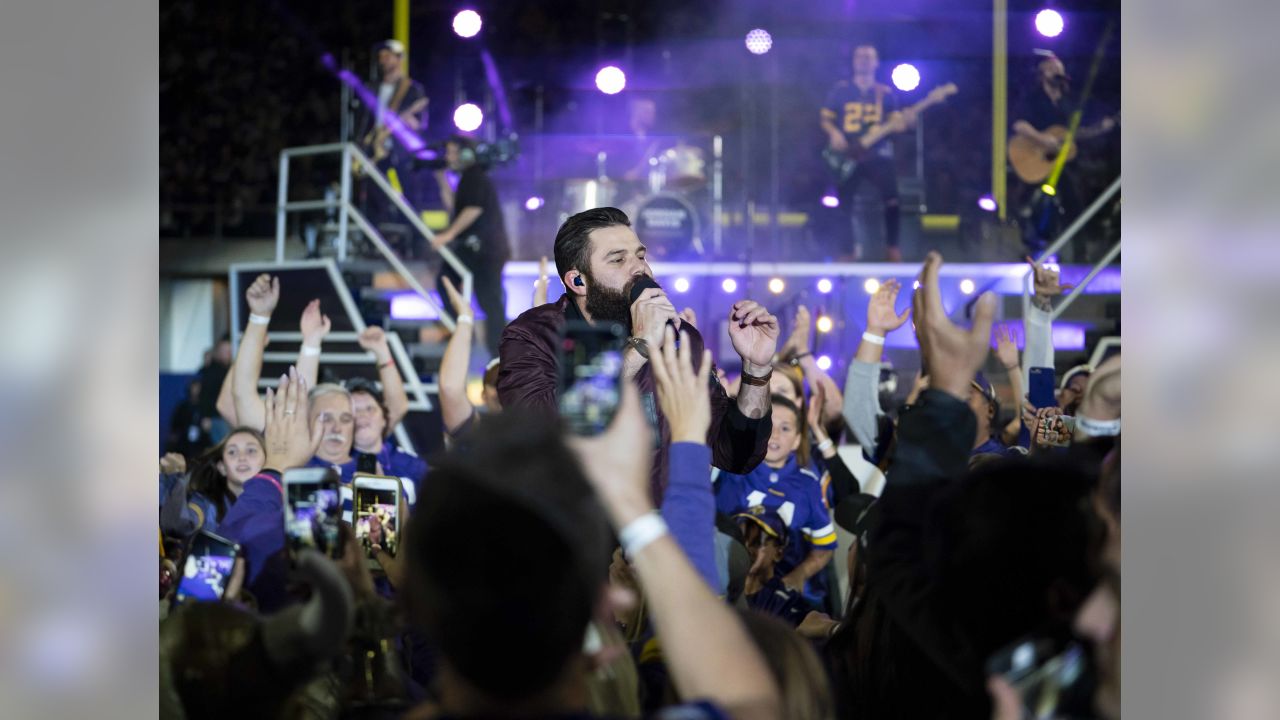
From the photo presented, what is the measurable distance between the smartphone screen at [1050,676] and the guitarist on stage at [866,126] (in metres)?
6.39

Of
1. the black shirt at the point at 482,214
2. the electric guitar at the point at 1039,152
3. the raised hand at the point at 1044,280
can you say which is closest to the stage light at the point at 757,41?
the black shirt at the point at 482,214

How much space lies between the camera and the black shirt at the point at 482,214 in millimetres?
6984

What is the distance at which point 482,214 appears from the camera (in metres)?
7.02

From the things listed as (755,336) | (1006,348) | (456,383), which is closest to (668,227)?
(456,383)

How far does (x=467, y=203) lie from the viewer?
22.9 feet

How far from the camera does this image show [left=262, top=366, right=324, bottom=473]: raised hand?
2.02 m

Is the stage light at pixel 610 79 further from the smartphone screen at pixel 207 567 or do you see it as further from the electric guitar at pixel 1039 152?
the smartphone screen at pixel 207 567

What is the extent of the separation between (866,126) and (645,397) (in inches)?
Answer: 226

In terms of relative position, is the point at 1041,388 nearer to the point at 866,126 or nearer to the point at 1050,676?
the point at 1050,676

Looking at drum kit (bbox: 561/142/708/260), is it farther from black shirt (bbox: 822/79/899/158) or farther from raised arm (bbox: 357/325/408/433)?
raised arm (bbox: 357/325/408/433)

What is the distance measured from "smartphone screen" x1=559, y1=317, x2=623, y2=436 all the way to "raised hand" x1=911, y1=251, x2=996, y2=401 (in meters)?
0.40

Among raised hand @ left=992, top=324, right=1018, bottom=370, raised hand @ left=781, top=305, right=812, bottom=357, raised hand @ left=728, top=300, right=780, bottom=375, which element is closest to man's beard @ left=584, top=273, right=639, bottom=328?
raised hand @ left=728, top=300, right=780, bottom=375
